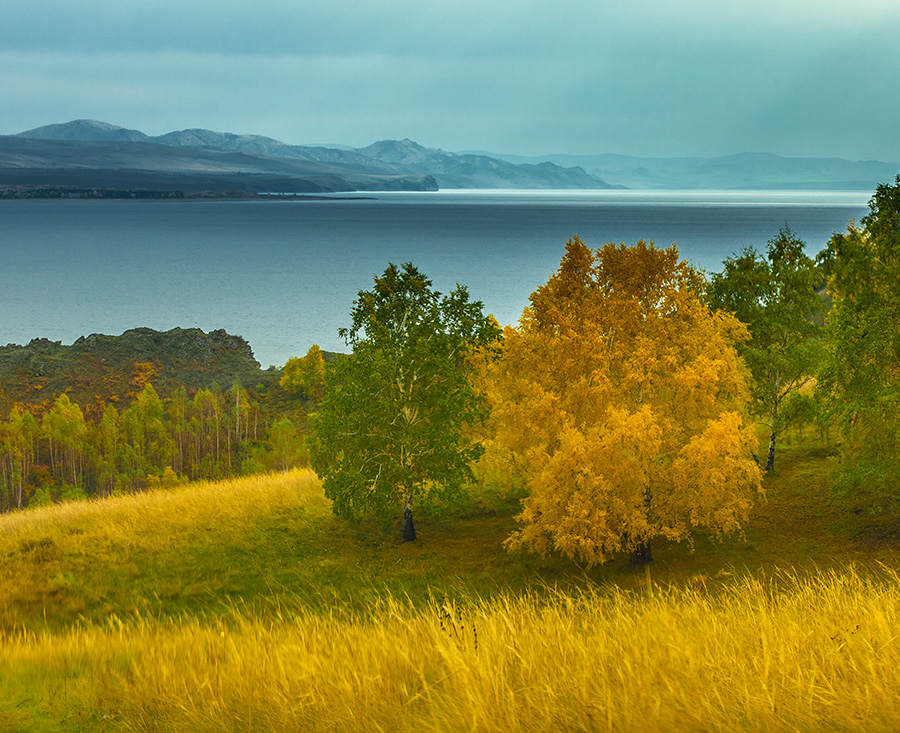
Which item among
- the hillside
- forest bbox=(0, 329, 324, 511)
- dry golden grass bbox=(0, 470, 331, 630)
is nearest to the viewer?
dry golden grass bbox=(0, 470, 331, 630)

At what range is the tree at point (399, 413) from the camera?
2616 cm

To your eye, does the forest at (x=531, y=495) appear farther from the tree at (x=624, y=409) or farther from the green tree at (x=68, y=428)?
the green tree at (x=68, y=428)

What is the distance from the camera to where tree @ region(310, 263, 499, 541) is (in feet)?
85.8

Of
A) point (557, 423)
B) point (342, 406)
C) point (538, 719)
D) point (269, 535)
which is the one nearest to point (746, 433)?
point (557, 423)

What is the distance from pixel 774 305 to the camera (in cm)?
3241

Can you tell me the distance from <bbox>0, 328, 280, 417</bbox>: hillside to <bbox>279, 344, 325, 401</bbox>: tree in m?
16.3

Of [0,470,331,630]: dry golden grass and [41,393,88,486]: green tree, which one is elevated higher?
[0,470,331,630]: dry golden grass

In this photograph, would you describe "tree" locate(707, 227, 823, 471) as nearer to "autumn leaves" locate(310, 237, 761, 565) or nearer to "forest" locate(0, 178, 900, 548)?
"forest" locate(0, 178, 900, 548)

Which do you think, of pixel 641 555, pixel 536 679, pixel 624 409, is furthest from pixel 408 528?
pixel 536 679

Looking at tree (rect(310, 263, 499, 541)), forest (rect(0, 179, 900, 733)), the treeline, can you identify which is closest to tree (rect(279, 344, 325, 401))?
the treeline

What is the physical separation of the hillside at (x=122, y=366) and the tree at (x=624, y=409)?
318 ft

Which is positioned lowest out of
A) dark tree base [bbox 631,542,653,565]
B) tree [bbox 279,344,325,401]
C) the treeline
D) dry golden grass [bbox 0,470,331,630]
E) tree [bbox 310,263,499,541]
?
the treeline

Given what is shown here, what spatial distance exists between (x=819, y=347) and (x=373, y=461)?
61.5 feet

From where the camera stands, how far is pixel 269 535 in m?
27.7
